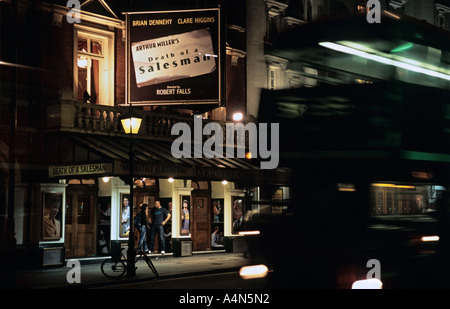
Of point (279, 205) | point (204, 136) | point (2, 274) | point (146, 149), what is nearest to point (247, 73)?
point (204, 136)

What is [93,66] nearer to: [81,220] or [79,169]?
[79,169]

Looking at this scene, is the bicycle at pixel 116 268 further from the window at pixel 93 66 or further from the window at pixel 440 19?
the window at pixel 440 19

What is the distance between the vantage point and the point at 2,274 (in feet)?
47.3

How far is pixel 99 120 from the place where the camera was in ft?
70.0

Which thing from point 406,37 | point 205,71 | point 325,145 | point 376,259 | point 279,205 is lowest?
point 376,259

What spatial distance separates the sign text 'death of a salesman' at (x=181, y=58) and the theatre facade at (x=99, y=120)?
0.04 metres

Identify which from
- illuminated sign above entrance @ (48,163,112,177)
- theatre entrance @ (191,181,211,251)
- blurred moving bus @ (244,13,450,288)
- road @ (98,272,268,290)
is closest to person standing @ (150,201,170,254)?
theatre entrance @ (191,181,211,251)

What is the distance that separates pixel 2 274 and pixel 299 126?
8.48 m

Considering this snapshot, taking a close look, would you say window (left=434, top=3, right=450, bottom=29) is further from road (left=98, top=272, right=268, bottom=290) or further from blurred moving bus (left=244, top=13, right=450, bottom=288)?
blurred moving bus (left=244, top=13, right=450, bottom=288)

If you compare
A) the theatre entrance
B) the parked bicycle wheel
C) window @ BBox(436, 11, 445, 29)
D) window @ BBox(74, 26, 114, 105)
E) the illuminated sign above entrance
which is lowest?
the parked bicycle wheel

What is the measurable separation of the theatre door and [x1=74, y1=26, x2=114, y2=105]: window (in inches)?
128

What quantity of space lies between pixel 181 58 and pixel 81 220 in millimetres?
6712

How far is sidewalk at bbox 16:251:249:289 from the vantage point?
52.0 ft
